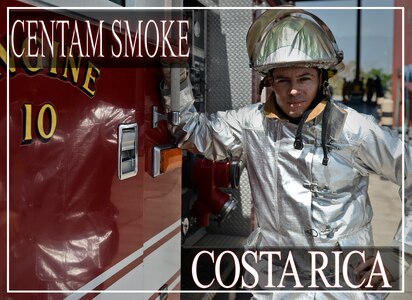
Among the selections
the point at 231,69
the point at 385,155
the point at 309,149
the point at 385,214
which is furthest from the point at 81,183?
the point at 385,214

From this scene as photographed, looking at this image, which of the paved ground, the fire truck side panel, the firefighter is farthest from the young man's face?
the paved ground

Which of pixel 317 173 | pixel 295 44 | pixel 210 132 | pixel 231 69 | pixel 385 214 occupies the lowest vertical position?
pixel 385 214

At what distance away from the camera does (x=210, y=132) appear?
209cm

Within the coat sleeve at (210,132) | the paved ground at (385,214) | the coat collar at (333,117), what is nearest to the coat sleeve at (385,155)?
the coat collar at (333,117)

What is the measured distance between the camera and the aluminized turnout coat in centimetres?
188

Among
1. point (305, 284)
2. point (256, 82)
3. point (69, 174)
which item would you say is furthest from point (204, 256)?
point (69, 174)

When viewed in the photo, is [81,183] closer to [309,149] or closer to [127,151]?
[127,151]

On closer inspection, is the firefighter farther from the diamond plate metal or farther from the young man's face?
the diamond plate metal

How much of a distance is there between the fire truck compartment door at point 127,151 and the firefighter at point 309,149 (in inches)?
12.0

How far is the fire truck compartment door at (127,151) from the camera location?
62.9 inches

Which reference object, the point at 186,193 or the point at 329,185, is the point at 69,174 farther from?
the point at 186,193

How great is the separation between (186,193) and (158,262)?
1.40 meters

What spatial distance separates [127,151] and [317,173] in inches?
29.2

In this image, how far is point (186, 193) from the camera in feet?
11.0
